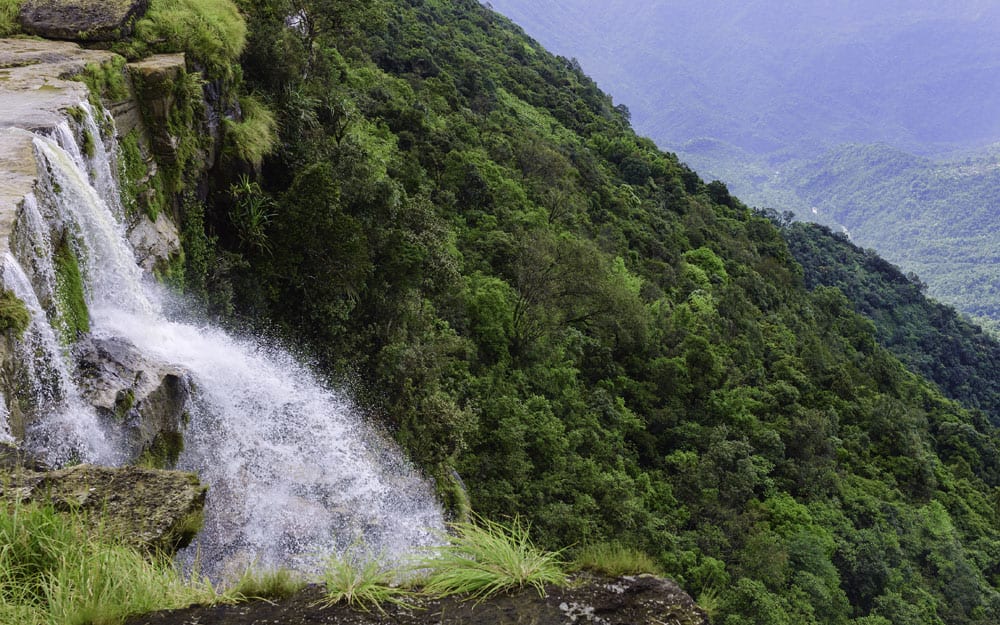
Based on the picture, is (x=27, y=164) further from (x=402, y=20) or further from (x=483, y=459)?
(x=402, y=20)

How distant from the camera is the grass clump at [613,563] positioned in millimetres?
3816

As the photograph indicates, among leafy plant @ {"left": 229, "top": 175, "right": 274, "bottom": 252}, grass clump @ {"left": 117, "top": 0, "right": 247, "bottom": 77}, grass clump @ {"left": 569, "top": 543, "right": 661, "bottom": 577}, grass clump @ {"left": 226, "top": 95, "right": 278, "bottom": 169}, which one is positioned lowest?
grass clump @ {"left": 569, "top": 543, "right": 661, "bottom": 577}

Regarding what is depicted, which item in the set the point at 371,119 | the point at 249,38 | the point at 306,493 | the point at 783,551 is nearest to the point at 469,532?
the point at 306,493

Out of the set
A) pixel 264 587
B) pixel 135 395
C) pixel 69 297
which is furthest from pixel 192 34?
pixel 264 587

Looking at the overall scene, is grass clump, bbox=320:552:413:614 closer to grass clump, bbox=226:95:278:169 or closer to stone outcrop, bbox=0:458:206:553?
stone outcrop, bbox=0:458:206:553

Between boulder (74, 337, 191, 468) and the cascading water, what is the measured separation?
0.19 meters

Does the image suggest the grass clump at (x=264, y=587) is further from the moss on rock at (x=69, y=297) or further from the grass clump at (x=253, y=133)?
the grass clump at (x=253, y=133)

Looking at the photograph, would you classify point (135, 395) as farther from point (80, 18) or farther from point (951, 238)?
point (951, 238)

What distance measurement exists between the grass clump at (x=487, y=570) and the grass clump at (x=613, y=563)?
17 cm

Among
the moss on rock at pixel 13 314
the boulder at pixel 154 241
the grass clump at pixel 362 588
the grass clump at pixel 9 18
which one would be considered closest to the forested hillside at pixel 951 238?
the boulder at pixel 154 241

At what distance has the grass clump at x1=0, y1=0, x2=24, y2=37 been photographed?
10.2 m

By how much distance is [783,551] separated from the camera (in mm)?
20109

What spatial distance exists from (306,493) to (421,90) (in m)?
30.0

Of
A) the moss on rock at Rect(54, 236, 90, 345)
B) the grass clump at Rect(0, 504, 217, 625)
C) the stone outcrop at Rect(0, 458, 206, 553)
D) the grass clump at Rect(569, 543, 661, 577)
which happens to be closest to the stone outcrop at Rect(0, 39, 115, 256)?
the moss on rock at Rect(54, 236, 90, 345)
